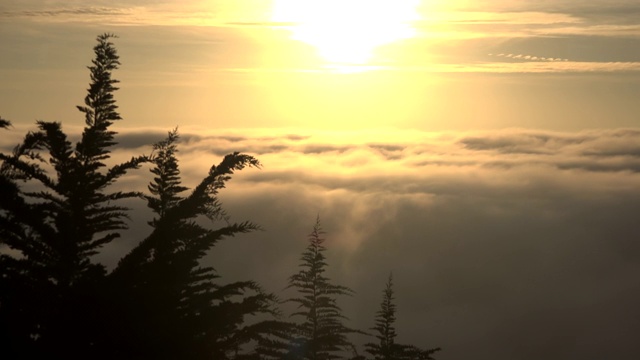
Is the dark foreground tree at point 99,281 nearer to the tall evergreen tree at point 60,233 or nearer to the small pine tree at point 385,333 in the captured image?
the tall evergreen tree at point 60,233

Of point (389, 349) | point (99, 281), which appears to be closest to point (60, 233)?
point (99, 281)

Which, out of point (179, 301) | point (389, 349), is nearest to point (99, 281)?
point (179, 301)

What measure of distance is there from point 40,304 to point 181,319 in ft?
5.78

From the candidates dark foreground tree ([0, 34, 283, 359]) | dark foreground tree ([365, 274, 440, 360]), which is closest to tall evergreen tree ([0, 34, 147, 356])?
dark foreground tree ([0, 34, 283, 359])

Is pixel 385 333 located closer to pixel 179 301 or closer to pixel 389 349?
pixel 389 349

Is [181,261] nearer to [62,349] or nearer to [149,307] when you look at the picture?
[149,307]

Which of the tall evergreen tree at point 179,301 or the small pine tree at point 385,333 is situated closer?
the tall evergreen tree at point 179,301

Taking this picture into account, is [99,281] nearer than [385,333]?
Yes

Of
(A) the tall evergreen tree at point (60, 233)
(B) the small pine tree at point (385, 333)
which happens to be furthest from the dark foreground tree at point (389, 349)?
(A) the tall evergreen tree at point (60, 233)

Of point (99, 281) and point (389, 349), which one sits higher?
point (389, 349)

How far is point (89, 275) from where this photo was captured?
10.8 meters

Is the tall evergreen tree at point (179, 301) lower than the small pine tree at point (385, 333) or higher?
lower

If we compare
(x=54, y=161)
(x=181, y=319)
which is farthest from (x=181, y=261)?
(x=54, y=161)

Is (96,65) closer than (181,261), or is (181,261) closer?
(181,261)
